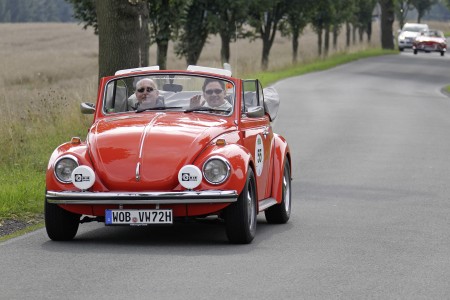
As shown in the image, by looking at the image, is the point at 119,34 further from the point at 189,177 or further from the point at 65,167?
the point at 189,177

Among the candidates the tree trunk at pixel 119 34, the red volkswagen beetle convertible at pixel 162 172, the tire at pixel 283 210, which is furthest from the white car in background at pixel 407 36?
the red volkswagen beetle convertible at pixel 162 172

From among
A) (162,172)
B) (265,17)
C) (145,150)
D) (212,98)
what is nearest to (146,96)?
(212,98)

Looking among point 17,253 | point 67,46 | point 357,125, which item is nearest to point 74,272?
point 17,253

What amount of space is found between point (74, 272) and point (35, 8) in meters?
187

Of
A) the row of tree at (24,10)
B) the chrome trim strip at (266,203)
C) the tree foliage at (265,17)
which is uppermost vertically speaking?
the chrome trim strip at (266,203)

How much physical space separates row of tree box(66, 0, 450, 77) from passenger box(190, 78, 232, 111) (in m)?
7.55

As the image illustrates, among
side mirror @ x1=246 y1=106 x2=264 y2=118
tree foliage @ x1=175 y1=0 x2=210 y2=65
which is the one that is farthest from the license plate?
tree foliage @ x1=175 y1=0 x2=210 y2=65

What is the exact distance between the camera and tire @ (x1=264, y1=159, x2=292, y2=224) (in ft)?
42.0

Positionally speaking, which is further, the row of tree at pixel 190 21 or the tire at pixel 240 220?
the row of tree at pixel 190 21

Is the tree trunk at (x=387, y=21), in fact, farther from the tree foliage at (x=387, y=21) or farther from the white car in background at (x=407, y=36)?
the white car in background at (x=407, y=36)

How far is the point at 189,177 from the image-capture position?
34.8 ft

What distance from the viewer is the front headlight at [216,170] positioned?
422 inches

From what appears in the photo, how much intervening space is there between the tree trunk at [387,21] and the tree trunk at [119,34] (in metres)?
60.7

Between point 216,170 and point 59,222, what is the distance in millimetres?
1408
